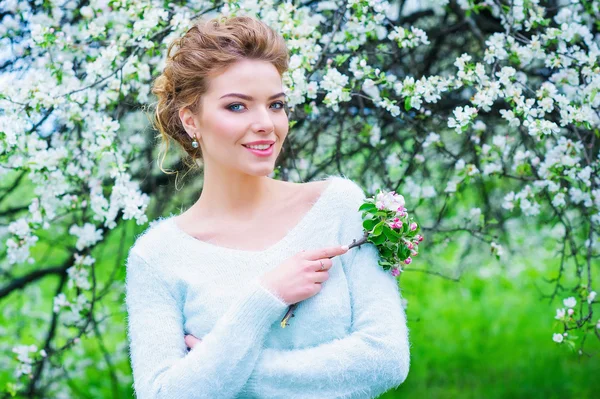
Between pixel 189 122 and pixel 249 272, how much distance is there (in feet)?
1.42

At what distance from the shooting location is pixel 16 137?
2561 millimetres

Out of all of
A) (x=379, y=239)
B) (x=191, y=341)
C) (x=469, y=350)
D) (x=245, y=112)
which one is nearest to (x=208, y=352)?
(x=191, y=341)

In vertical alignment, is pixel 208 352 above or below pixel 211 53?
below

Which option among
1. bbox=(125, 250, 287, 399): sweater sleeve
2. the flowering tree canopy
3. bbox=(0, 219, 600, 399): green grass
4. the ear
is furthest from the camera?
bbox=(0, 219, 600, 399): green grass

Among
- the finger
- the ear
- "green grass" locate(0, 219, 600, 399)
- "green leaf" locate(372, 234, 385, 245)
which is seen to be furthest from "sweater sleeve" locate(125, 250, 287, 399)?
"green grass" locate(0, 219, 600, 399)

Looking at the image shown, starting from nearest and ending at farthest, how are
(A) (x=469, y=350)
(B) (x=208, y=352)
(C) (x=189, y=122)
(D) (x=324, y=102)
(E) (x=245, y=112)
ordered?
1. (B) (x=208, y=352)
2. (E) (x=245, y=112)
3. (C) (x=189, y=122)
4. (D) (x=324, y=102)
5. (A) (x=469, y=350)

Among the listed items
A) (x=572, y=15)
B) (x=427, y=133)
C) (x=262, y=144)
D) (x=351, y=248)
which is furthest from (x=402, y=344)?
(x=572, y=15)

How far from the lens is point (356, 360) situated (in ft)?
5.86

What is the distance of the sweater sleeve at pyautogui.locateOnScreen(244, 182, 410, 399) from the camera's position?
1.79 metres

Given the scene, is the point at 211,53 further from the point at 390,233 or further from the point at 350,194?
the point at 390,233

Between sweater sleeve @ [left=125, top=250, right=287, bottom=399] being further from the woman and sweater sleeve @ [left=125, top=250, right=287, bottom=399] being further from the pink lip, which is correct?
the pink lip

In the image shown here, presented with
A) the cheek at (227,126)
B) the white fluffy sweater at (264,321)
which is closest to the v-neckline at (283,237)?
the white fluffy sweater at (264,321)

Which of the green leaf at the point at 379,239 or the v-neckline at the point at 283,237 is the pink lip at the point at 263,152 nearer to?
the v-neckline at the point at 283,237

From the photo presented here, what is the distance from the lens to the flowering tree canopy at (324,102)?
101 inches
